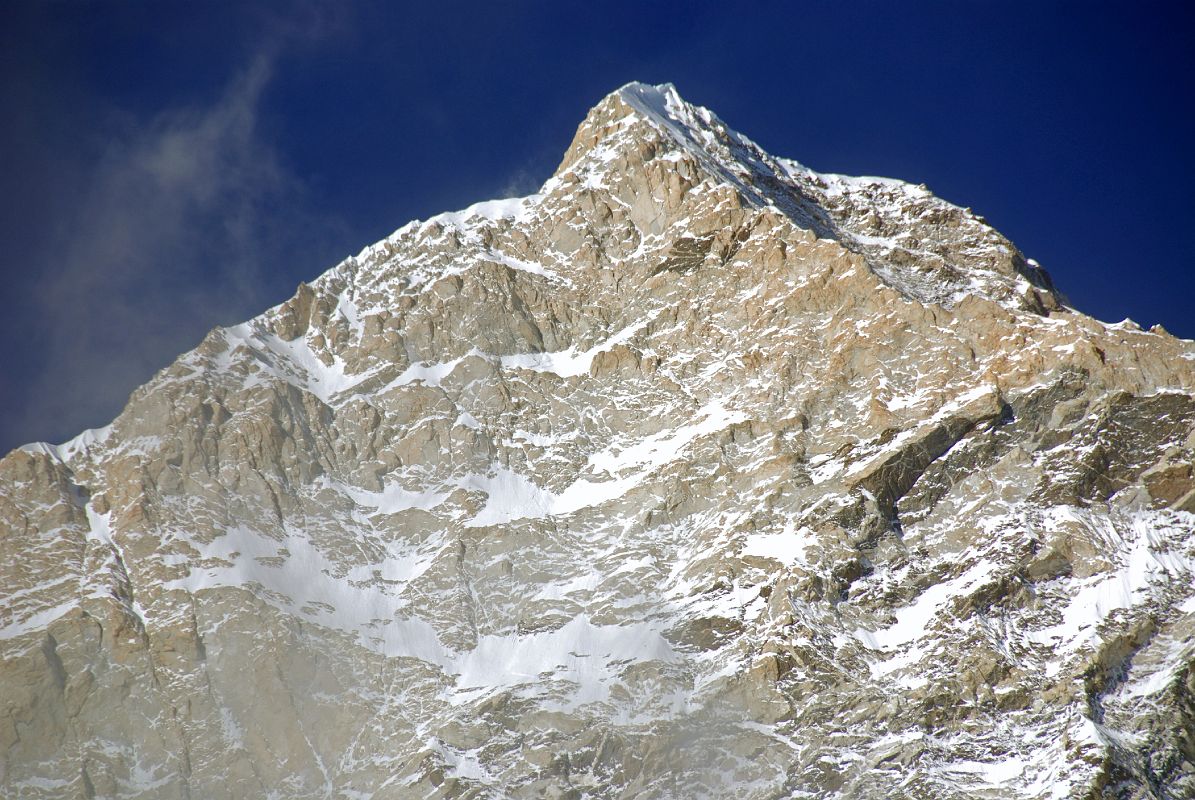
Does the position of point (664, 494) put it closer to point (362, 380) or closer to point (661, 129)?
point (362, 380)

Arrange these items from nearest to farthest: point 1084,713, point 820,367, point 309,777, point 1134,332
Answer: point 1084,713 < point 309,777 < point 1134,332 < point 820,367

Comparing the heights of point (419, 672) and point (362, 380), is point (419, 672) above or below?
below

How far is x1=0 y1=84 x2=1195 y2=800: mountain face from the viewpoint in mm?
108062

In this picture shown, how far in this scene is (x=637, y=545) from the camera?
420 feet

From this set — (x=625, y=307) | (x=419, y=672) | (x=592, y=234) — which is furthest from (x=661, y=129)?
(x=419, y=672)

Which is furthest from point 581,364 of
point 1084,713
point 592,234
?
point 1084,713

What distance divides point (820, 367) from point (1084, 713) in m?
43.1

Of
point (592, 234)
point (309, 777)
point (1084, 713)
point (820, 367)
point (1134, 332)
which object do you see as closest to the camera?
point (1084, 713)

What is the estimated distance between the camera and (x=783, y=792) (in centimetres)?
10412

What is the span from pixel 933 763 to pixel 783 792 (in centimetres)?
1100

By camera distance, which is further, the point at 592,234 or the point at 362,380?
the point at 592,234

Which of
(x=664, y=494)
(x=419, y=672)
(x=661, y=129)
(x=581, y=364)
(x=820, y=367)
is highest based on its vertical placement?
(x=661, y=129)

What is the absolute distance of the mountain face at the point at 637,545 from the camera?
10806cm

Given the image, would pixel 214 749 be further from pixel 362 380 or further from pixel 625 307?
pixel 625 307
